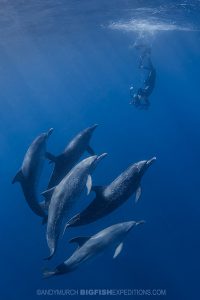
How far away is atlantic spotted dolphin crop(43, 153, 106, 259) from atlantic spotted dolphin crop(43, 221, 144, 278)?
1.29 metres

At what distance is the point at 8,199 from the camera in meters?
31.2

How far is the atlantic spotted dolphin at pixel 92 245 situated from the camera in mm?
8459

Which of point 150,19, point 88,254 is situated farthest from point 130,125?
point 88,254

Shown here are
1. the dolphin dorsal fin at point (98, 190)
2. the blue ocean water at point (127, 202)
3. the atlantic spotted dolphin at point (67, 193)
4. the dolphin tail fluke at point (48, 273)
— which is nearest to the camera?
the atlantic spotted dolphin at point (67, 193)

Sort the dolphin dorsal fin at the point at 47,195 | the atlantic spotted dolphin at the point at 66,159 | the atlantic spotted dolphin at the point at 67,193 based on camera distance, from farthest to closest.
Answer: the atlantic spotted dolphin at the point at 66,159 < the dolphin dorsal fin at the point at 47,195 < the atlantic spotted dolphin at the point at 67,193

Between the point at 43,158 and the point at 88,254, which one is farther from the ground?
the point at 43,158

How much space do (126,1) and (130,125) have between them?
18.5 meters

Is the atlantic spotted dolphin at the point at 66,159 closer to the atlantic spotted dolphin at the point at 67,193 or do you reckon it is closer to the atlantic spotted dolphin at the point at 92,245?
the atlantic spotted dolphin at the point at 67,193

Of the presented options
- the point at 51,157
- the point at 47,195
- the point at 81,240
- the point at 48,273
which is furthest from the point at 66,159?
the point at 48,273

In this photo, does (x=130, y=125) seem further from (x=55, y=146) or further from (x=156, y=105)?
(x=156, y=105)

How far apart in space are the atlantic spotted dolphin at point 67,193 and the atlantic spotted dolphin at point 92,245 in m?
1.29

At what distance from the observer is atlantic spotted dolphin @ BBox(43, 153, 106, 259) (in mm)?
6949

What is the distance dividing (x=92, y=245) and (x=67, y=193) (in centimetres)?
252

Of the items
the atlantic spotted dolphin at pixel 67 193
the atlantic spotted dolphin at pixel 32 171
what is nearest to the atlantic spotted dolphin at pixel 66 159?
the atlantic spotted dolphin at pixel 32 171
